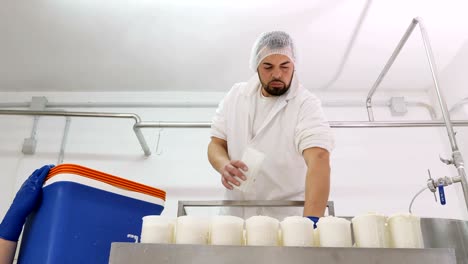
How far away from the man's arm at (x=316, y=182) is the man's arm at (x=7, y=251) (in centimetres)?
64

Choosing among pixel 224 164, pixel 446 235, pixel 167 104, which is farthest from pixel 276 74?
pixel 167 104

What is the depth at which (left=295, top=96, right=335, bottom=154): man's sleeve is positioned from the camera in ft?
3.48

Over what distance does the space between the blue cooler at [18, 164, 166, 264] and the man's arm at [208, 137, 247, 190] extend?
26cm

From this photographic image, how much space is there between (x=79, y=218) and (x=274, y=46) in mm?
829

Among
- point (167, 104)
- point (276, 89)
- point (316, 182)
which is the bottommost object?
point (316, 182)

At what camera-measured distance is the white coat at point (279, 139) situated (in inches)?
42.8

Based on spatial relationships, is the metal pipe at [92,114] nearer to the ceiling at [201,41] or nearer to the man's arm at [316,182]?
the ceiling at [201,41]

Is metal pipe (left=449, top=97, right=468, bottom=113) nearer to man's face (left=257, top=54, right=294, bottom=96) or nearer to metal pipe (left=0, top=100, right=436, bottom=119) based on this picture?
metal pipe (left=0, top=100, right=436, bottom=119)

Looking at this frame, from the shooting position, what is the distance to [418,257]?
0.46m

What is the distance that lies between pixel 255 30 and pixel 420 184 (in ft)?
3.91

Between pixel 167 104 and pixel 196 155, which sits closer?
pixel 196 155

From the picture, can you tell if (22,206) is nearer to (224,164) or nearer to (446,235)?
(224,164)

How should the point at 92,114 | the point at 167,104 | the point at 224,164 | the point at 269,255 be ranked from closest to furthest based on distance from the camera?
1. the point at 269,255
2. the point at 224,164
3. the point at 92,114
4. the point at 167,104

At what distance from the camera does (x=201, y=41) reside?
1.75m
